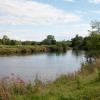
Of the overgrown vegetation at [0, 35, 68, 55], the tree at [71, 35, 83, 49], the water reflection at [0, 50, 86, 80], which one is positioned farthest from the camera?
the tree at [71, 35, 83, 49]

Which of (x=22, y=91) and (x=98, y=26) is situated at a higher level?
(x=98, y=26)

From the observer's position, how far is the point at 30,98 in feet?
33.8

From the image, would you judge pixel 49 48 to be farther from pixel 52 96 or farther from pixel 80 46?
pixel 52 96

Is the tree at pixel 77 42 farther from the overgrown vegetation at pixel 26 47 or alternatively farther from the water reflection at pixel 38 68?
the water reflection at pixel 38 68

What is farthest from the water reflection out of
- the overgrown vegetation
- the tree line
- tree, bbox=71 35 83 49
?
tree, bbox=71 35 83 49

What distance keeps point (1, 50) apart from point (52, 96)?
6908 centimetres

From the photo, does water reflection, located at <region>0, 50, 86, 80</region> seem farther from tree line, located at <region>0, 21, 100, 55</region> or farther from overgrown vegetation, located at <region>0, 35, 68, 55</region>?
overgrown vegetation, located at <region>0, 35, 68, 55</region>

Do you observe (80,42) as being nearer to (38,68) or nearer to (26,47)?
(26,47)

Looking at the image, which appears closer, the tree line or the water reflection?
the water reflection

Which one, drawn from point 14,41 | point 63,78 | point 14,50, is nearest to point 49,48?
point 14,41

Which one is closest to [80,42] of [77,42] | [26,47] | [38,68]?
[77,42]

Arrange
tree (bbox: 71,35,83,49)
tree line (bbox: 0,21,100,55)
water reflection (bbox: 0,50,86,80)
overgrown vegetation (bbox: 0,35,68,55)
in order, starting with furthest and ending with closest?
tree (bbox: 71,35,83,49) < overgrown vegetation (bbox: 0,35,68,55) < tree line (bbox: 0,21,100,55) < water reflection (bbox: 0,50,86,80)

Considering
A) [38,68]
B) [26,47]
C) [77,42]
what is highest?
[77,42]

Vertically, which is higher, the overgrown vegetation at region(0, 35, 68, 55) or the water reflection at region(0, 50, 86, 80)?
the overgrown vegetation at region(0, 35, 68, 55)
